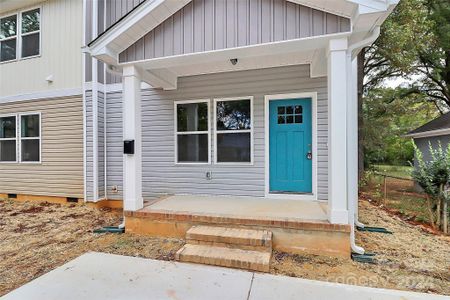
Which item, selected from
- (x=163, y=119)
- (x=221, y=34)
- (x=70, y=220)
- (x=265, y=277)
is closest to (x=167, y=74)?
(x=163, y=119)

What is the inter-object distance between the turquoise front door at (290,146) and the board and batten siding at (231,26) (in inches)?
70.2

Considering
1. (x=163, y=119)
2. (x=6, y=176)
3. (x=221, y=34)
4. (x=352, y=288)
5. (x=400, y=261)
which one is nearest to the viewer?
(x=352, y=288)

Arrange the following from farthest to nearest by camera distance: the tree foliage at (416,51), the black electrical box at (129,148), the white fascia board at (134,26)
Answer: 1. the tree foliage at (416,51)
2. the black electrical box at (129,148)
3. the white fascia board at (134,26)

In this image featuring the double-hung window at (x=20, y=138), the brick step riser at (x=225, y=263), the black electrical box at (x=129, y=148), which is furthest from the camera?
the double-hung window at (x=20, y=138)

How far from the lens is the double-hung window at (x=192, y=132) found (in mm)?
5352

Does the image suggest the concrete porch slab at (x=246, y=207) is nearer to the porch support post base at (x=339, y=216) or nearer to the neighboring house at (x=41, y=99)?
the porch support post base at (x=339, y=216)

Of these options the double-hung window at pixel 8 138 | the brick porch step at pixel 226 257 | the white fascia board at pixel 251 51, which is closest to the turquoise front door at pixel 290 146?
the white fascia board at pixel 251 51

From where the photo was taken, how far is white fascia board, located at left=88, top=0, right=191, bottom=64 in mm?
3627

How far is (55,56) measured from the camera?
6199mm

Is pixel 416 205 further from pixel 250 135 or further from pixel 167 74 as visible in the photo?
pixel 167 74

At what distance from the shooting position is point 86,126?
19.2ft

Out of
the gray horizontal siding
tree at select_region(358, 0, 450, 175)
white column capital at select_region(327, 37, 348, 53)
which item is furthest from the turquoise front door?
the gray horizontal siding

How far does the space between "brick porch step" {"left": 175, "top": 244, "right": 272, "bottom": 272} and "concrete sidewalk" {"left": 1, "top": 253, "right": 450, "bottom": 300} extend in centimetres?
8

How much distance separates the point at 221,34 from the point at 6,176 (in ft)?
23.2
